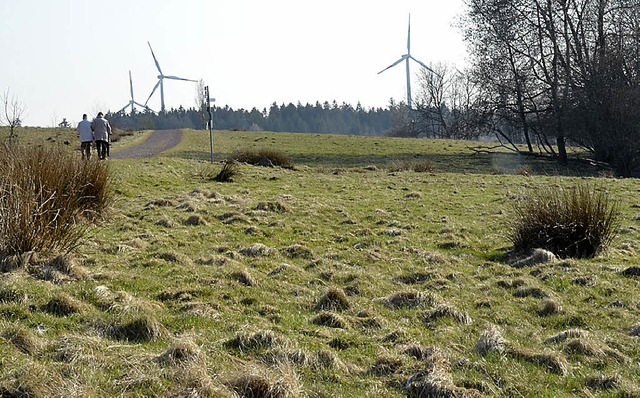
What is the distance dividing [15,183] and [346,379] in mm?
5677

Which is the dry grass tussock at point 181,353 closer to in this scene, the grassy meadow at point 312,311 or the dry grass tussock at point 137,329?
the grassy meadow at point 312,311

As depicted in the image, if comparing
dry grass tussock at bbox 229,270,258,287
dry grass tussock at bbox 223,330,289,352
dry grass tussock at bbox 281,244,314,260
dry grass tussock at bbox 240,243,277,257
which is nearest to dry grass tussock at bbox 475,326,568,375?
dry grass tussock at bbox 223,330,289,352

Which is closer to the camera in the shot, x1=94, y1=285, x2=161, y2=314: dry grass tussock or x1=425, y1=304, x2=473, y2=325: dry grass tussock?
x1=94, y1=285, x2=161, y2=314: dry grass tussock

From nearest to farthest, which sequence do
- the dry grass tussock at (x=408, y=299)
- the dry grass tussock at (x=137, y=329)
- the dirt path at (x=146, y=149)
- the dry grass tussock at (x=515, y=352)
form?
the dry grass tussock at (x=515, y=352) < the dry grass tussock at (x=137, y=329) < the dry grass tussock at (x=408, y=299) < the dirt path at (x=146, y=149)

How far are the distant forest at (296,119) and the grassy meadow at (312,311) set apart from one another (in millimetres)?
151293

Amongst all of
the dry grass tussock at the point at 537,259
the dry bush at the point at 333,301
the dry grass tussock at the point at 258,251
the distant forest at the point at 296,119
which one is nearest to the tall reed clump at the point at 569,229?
the dry grass tussock at the point at 537,259

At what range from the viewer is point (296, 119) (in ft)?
565

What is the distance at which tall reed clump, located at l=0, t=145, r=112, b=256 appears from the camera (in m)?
8.14

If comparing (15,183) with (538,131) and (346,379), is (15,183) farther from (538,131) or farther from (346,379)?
(538,131)

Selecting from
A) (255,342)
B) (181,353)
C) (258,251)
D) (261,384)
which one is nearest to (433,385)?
(261,384)

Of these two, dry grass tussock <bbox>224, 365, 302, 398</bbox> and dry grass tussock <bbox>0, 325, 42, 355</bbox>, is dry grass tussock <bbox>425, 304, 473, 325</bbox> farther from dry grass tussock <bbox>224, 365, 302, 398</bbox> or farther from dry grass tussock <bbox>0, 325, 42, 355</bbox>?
dry grass tussock <bbox>0, 325, 42, 355</bbox>

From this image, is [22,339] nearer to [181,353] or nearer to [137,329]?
[137,329]

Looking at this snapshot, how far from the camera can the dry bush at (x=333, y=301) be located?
800cm

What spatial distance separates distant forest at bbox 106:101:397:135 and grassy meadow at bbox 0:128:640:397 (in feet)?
496
